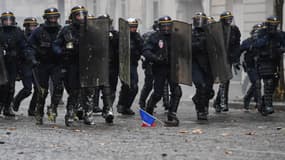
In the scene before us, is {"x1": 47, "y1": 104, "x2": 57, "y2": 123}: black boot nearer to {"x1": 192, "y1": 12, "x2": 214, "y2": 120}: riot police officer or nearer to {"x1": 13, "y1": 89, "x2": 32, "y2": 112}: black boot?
{"x1": 13, "y1": 89, "x2": 32, "y2": 112}: black boot

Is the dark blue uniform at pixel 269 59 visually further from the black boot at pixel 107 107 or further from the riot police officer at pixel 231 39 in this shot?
the black boot at pixel 107 107

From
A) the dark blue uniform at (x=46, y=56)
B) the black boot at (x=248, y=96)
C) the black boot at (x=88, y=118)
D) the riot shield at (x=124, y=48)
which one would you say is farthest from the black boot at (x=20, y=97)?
the black boot at (x=248, y=96)

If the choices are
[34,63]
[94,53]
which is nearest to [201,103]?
[94,53]

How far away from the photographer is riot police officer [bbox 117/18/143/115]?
15.2m

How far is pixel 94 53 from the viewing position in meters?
12.9

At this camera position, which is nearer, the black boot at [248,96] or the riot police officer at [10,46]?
the riot police officer at [10,46]

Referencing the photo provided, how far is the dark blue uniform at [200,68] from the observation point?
13914 millimetres

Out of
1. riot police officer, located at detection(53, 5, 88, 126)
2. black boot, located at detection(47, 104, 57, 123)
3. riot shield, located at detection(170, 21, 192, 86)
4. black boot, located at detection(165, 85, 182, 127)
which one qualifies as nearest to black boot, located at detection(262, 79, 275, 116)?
riot shield, located at detection(170, 21, 192, 86)

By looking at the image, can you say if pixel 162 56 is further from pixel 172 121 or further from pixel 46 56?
pixel 46 56

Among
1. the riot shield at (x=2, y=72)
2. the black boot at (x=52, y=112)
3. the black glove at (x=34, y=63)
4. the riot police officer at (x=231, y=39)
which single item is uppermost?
the riot police officer at (x=231, y=39)

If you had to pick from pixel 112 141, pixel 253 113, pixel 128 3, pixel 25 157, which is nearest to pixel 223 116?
pixel 253 113

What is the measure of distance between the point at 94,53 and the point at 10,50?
7.53 feet

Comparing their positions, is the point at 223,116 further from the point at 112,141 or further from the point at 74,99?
the point at 112,141

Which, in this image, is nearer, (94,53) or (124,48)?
(94,53)
